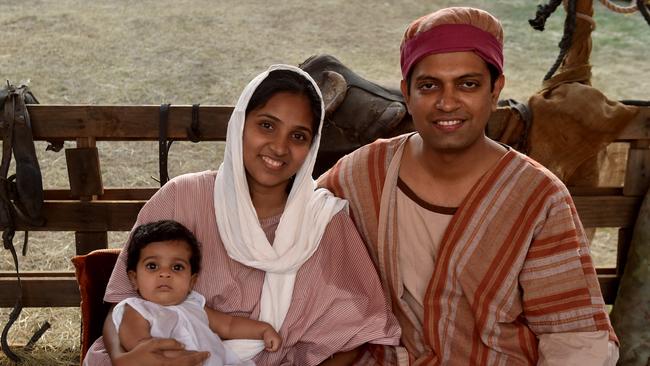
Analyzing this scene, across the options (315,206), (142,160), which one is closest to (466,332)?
(315,206)

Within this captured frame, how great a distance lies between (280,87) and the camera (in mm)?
2137

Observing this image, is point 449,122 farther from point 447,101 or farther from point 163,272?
point 163,272

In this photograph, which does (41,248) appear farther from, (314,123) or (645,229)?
(645,229)

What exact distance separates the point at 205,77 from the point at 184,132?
3.90 meters

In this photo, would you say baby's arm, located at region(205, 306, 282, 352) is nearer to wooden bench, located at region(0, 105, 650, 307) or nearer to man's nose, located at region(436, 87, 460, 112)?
man's nose, located at region(436, 87, 460, 112)

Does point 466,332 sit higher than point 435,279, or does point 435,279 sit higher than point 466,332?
point 435,279

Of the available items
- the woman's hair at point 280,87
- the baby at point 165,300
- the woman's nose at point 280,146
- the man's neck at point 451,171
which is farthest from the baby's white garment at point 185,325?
the man's neck at point 451,171

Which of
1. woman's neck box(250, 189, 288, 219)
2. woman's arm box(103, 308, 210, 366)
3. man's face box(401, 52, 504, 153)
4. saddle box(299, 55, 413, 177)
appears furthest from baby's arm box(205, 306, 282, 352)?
saddle box(299, 55, 413, 177)

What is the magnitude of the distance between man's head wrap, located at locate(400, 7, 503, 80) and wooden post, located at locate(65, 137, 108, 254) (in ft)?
5.01

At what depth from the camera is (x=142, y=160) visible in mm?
5477

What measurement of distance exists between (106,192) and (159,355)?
1420 millimetres

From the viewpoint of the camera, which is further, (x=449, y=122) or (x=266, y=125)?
(x=266, y=125)

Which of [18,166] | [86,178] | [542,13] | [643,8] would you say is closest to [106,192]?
[86,178]

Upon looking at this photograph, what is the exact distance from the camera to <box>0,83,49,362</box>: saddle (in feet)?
9.18
